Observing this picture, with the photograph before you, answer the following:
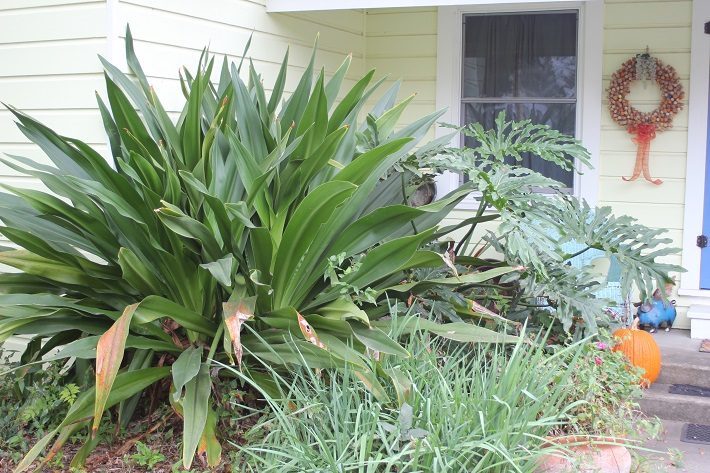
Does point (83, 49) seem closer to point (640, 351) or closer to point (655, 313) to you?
point (640, 351)

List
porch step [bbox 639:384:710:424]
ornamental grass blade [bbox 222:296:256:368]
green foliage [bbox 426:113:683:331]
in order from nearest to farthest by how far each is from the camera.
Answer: ornamental grass blade [bbox 222:296:256:368], green foliage [bbox 426:113:683:331], porch step [bbox 639:384:710:424]

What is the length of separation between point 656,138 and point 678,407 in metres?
1.94

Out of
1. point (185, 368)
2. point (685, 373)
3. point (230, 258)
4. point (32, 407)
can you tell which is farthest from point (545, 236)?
point (32, 407)

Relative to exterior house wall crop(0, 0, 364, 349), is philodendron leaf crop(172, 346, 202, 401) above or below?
below

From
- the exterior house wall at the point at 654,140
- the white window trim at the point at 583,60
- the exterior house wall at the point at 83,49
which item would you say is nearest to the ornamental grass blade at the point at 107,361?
the exterior house wall at the point at 83,49

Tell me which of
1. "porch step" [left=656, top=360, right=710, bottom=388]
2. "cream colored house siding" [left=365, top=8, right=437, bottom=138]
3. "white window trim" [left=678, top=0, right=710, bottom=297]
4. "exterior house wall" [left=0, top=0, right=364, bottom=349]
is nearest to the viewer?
"exterior house wall" [left=0, top=0, right=364, bottom=349]

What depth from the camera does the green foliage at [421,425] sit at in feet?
8.18

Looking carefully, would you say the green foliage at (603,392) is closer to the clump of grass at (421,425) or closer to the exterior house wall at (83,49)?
the clump of grass at (421,425)

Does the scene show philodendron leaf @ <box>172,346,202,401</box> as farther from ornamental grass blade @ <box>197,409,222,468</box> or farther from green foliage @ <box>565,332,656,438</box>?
green foliage @ <box>565,332,656,438</box>

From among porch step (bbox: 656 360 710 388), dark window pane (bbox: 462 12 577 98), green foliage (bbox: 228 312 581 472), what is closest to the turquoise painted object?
porch step (bbox: 656 360 710 388)

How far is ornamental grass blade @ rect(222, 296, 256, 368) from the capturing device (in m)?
2.79

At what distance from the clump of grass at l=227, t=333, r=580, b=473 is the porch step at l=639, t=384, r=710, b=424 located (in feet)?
6.92

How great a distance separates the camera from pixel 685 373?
4879mm

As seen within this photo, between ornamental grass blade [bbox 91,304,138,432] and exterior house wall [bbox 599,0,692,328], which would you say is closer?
ornamental grass blade [bbox 91,304,138,432]
